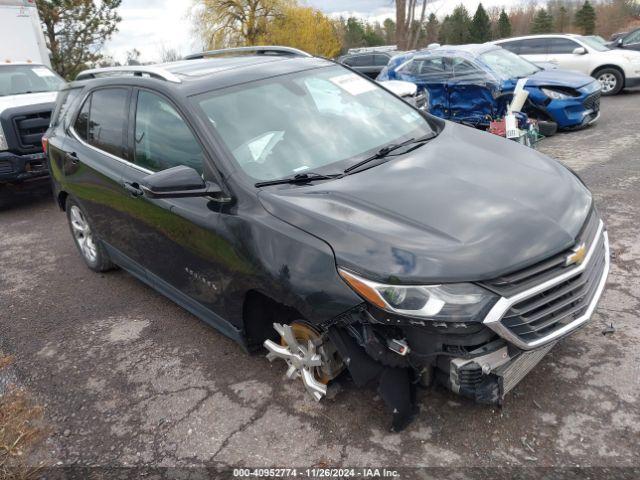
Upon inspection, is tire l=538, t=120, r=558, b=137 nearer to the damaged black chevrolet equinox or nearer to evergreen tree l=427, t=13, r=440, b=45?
the damaged black chevrolet equinox

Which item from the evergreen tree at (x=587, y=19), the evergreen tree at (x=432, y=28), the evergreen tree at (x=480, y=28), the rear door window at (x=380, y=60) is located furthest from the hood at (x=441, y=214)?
the evergreen tree at (x=432, y=28)

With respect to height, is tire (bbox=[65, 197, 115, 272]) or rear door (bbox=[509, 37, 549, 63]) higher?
rear door (bbox=[509, 37, 549, 63])

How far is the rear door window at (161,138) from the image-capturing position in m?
3.23

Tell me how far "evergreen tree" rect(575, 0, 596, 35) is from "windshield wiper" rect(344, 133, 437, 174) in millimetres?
52815

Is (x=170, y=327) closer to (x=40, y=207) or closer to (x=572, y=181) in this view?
(x=572, y=181)

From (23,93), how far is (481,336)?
29.9 feet

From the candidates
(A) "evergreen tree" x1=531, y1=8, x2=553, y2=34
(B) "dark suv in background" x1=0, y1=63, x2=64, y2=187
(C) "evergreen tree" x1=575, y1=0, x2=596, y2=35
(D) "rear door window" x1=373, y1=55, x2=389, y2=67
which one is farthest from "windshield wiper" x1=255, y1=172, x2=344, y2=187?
(A) "evergreen tree" x1=531, y1=8, x2=553, y2=34

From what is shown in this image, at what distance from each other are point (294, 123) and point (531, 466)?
7.41ft

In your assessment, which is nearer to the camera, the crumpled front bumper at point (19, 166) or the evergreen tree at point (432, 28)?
the crumpled front bumper at point (19, 166)

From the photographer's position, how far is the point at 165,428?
2998mm

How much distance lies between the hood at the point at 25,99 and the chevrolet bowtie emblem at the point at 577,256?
803 centimetres

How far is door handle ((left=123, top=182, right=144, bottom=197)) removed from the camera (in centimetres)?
369

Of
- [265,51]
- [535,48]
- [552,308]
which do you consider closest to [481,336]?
[552,308]

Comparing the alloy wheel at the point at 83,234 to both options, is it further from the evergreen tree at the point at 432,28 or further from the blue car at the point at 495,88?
the evergreen tree at the point at 432,28
